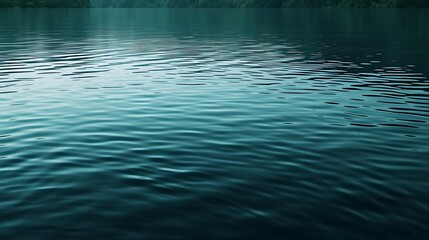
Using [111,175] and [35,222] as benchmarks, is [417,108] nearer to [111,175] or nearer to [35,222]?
[111,175]

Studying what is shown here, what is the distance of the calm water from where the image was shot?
44.1ft

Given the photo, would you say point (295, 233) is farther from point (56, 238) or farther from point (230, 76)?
point (230, 76)

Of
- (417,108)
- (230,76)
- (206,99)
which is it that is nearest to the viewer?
(417,108)

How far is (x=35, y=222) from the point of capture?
13.4 meters

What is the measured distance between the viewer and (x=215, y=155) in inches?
765

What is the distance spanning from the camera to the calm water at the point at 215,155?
44.1 feet

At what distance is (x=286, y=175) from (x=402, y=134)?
324 inches

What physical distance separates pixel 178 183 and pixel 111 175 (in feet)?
8.63

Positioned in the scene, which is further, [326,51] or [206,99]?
[326,51]

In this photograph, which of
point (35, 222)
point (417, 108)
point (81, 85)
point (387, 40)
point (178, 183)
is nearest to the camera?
point (35, 222)

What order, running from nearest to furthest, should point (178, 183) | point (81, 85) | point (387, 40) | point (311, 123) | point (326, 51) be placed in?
point (178, 183)
point (311, 123)
point (81, 85)
point (326, 51)
point (387, 40)

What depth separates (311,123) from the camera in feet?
80.3

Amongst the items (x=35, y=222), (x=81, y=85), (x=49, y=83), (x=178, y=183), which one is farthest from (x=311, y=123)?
(x=49, y=83)

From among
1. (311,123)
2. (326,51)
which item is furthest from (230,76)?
(326,51)
